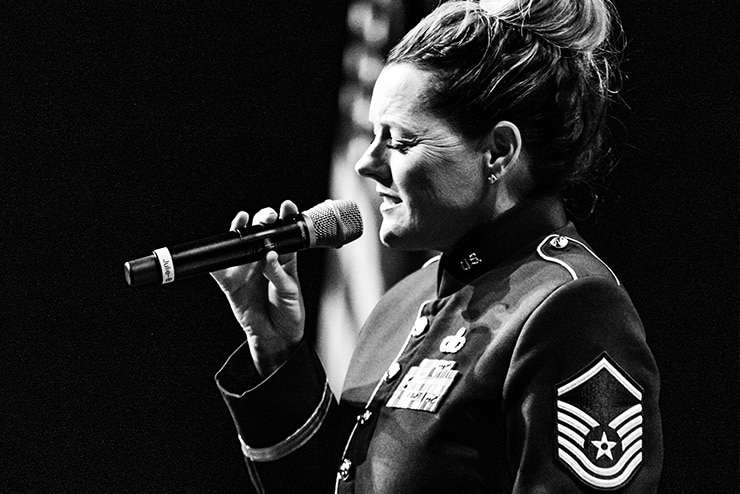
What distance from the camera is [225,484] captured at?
2.29 m

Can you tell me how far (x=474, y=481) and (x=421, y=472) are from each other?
0.08 meters

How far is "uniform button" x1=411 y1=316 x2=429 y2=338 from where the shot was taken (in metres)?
1.63

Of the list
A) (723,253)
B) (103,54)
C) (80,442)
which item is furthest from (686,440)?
(103,54)

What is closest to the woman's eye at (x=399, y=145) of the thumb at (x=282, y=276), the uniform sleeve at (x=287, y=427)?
the thumb at (x=282, y=276)

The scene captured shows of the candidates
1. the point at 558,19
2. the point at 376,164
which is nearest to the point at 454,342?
the point at 376,164

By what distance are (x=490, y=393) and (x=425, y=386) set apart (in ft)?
0.40

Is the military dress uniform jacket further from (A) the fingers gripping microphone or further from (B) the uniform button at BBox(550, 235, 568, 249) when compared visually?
(A) the fingers gripping microphone

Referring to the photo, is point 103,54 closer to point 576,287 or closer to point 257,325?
point 257,325

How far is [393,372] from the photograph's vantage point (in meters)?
1.60

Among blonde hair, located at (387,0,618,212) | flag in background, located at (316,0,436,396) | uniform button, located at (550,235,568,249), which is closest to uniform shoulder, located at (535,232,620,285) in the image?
uniform button, located at (550,235,568,249)

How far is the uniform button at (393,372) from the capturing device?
5.24ft

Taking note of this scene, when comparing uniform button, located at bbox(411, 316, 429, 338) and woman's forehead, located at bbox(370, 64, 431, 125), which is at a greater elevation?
woman's forehead, located at bbox(370, 64, 431, 125)

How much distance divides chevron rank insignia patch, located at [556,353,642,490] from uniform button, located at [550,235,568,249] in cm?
24

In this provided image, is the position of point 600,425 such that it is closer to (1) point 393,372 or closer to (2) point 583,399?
(2) point 583,399
